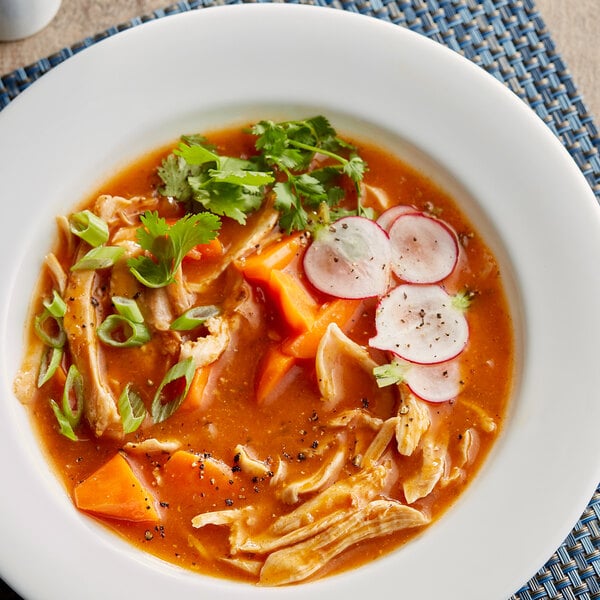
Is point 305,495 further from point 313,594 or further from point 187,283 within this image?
point 187,283

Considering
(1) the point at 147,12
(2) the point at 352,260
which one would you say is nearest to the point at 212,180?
(2) the point at 352,260

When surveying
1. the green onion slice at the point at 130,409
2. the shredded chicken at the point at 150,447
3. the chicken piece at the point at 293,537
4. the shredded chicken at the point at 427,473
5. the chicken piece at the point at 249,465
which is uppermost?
the green onion slice at the point at 130,409

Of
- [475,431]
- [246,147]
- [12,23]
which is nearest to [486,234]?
[475,431]

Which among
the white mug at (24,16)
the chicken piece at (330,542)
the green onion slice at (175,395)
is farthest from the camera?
the white mug at (24,16)

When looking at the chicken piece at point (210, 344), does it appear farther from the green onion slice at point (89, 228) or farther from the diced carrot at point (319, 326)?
the green onion slice at point (89, 228)

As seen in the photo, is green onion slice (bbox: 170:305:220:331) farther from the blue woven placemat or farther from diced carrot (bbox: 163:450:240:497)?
the blue woven placemat

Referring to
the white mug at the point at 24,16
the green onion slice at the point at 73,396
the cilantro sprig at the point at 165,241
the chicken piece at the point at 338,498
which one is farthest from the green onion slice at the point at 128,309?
the white mug at the point at 24,16

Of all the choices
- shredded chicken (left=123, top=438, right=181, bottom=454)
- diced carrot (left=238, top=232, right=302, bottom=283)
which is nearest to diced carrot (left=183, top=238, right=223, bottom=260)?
diced carrot (left=238, top=232, right=302, bottom=283)
